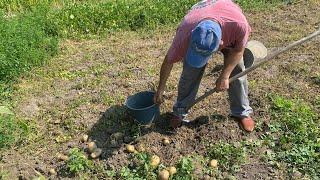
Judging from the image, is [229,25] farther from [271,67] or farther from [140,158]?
[271,67]

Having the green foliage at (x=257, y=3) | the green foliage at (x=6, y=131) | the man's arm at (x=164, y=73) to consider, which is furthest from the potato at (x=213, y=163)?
the green foliage at (x=257, y=3)

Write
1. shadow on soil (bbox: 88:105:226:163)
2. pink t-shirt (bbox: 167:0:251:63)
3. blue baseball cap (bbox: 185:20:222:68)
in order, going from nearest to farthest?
blue baseball cap (bbox: 185:20:222:68) < pink t-shirt (bbox: 167:0:251:63) < shadow on soil (bbox: 88:105:226:163)

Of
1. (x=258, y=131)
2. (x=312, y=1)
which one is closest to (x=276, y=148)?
(x=258, y=131)

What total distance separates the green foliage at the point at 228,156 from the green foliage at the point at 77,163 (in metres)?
1.15

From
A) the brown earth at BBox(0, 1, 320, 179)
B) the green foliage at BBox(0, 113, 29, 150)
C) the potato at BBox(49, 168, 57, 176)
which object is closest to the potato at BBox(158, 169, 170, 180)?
the brown earth at BBox(0, 1, 320, 179)

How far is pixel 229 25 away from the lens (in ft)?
11.4

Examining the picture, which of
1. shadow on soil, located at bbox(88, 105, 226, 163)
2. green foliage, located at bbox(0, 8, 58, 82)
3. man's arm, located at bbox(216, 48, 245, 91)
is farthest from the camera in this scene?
green foliage, located at bbox(0, 8, 58, 82)

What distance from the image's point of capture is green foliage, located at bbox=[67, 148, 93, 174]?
4.00m

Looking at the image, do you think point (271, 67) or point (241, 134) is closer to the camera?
point (241, 134)

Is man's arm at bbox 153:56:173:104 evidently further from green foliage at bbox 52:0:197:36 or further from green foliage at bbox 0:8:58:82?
green foliage at bbox 52:0:197:36

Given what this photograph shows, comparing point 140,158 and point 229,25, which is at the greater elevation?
point 229,25

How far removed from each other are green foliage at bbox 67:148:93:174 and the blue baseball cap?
1.46 meters

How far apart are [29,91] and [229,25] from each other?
9.15ft

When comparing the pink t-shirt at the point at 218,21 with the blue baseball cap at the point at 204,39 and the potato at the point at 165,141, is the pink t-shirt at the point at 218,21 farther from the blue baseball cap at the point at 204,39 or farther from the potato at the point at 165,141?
the potato at the point at 165,141
